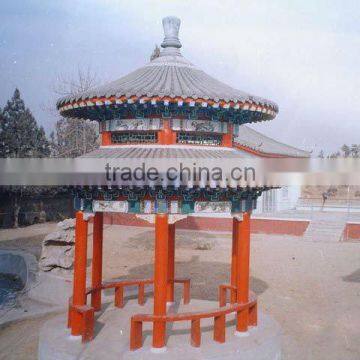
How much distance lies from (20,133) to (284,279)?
75.3 feet

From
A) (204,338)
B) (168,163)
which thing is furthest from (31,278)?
(168,163)

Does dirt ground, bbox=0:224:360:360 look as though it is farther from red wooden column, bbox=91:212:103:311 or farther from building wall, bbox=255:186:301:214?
building wall, bbox=255:186:301:214

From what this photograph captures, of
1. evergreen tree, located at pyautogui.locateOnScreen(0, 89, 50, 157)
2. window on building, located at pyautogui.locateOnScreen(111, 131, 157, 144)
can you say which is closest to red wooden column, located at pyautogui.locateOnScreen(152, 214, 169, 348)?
window on building, located at pyautogui.locateOnScreen(111, 131, 157, 144)

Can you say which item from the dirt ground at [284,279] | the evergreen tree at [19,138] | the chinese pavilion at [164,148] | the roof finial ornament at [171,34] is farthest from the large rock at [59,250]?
the evergreen tree at [19,138]

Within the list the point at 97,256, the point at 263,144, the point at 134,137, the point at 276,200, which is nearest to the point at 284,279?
the point at 97,256

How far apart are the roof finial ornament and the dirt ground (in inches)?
268

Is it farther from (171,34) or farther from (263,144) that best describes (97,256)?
(263,144)

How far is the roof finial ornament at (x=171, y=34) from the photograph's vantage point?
9325 millimetres

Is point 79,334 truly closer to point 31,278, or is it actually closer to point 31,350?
point 31,350

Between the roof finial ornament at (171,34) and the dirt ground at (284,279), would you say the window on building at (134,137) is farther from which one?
the dirt ground at (284,279)

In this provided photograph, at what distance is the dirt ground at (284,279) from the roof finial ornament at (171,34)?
6.80 meters

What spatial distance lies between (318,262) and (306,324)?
28.6 ft

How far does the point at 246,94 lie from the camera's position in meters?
8.03

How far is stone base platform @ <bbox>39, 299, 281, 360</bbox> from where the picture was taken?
7746 mm
